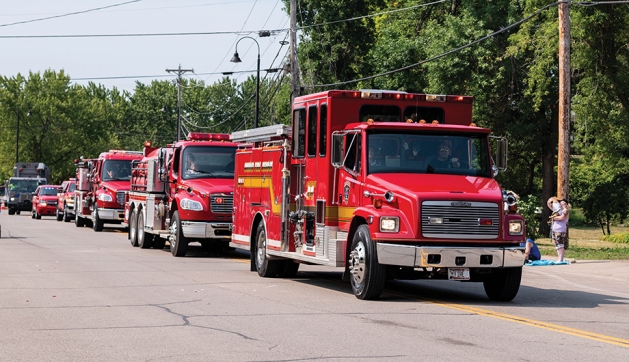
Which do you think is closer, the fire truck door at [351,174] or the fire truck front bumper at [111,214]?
the fire truck door at [351,174]

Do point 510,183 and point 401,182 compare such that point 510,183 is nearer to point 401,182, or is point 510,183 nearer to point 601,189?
A: point 601,189

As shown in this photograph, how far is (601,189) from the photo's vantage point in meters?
46.3

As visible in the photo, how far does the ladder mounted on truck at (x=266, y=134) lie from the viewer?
17.8 metres

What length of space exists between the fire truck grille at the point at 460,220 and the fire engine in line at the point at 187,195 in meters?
10.2

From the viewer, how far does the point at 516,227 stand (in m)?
14.4

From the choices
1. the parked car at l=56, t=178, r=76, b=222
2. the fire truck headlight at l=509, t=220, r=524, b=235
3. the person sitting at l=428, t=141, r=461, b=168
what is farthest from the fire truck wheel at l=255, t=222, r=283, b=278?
the parked car at l=56, t=178, r=76, b=222

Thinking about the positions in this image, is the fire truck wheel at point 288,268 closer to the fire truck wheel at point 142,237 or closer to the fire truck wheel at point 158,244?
the fire truck wheel at point 142,237

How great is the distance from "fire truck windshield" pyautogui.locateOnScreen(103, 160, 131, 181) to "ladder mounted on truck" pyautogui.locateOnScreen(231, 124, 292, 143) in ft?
55.3

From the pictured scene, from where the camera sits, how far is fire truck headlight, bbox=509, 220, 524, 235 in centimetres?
1434

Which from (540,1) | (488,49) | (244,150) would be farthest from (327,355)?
(488,49)

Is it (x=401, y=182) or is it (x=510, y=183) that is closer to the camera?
(x=401, y=182)

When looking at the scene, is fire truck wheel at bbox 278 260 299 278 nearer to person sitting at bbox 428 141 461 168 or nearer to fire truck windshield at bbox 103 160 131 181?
→ person sitting at bbox 428 141 461 168

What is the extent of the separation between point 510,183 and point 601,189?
404cm

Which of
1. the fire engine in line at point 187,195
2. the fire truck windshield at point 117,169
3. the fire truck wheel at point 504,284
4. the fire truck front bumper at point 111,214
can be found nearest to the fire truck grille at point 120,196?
the fire truck front bumper at point 111,214
